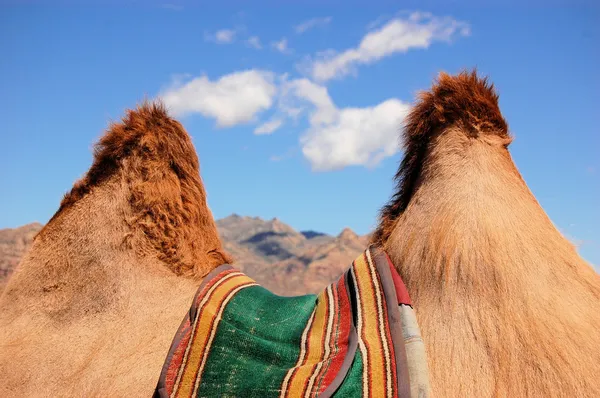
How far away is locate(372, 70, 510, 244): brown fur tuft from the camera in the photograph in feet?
9.17

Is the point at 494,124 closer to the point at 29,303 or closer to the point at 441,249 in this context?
the point at 441,249

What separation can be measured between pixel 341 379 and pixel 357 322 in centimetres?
32

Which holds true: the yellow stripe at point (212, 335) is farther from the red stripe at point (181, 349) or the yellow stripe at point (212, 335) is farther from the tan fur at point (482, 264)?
the tan fur at point (482, 264)

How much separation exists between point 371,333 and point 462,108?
4.04 ft

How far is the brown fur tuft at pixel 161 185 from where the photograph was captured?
3191mm

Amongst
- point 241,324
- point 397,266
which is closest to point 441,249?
point 397,266

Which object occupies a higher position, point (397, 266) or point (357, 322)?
point (397, 266)

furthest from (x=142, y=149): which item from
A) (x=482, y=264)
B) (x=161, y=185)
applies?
(x=482, y=264)

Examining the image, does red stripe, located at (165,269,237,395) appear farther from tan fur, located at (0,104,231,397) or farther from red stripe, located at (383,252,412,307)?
red stripe, located at (383,252,412,307)

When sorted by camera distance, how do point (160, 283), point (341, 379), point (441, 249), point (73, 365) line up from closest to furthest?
point (341, 379) < point (441, 249) < point (73, 365) < point (160, 283)

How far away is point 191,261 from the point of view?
124 inches

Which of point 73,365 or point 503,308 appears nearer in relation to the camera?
point 503,308

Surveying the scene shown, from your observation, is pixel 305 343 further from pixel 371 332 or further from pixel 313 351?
pixel 371 332

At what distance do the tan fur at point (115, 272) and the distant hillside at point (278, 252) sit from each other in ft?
1.37
